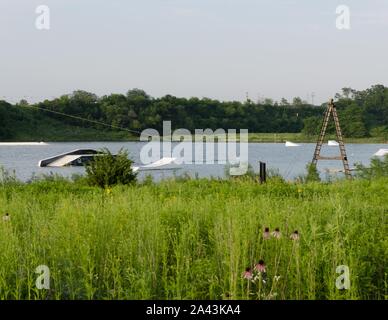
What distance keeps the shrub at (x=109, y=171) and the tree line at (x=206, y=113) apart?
94.9ft

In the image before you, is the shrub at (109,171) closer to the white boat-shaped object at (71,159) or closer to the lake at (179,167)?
the lake at (179,167)

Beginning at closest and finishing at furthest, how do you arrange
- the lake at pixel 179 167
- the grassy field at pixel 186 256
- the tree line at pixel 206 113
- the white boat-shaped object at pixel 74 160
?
the grassy field at pixel 186 256 < the lake at pixel 179 167 < the white boat-shaped object at pixel 74 160 < the tree line at pixel 206 113

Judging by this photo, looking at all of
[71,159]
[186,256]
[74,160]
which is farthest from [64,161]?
[186,256]

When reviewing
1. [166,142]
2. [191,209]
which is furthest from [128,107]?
[191,209]

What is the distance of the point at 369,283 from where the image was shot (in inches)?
193

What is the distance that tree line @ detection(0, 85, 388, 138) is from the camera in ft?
166

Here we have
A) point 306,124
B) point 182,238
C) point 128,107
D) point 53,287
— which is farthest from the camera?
point 306,124

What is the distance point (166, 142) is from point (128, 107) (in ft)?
114

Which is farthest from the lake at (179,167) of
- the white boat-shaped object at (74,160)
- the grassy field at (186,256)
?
the grassy field at (186,256)

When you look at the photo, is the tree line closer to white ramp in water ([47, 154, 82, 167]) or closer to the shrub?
white ramp in water ([47, 154, 82, 167])

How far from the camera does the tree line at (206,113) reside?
50.7m

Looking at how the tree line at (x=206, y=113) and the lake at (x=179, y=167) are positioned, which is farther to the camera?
the tree line at (x=206, y=113)

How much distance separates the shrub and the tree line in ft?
94.9
